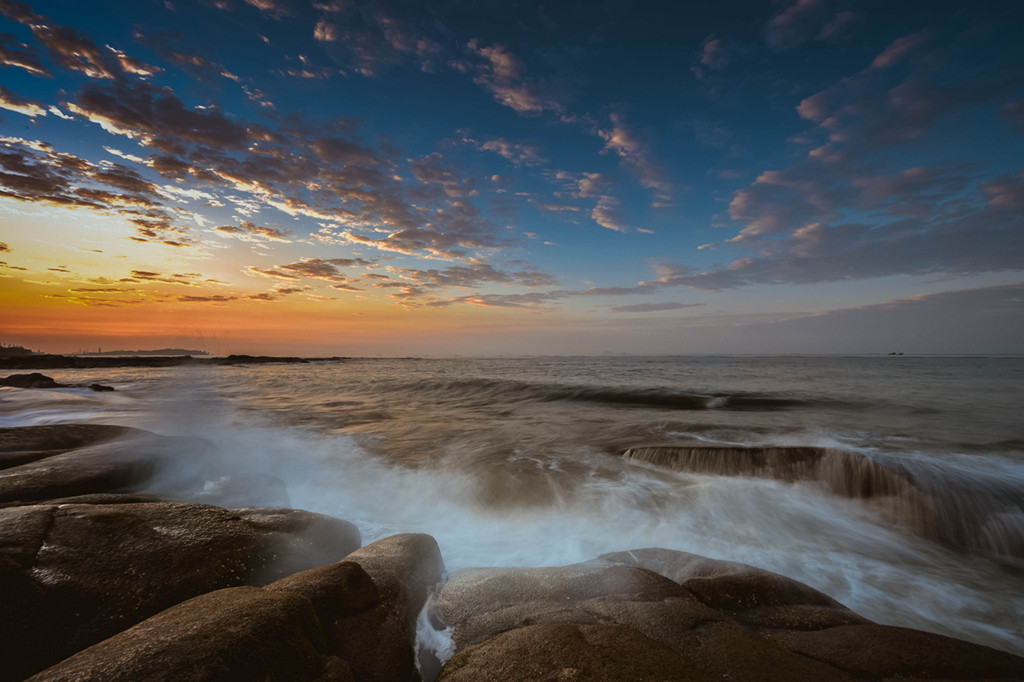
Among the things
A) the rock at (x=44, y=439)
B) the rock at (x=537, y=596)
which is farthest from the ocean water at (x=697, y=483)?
the rock at (x=44, y=439)

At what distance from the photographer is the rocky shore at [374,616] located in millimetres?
2049

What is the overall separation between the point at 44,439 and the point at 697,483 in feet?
40.5

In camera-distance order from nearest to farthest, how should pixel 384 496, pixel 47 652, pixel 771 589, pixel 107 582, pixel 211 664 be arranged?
pixel 211 664, pixel 47 652, pixel 107 582, pixel 771 589, pixel 384 496

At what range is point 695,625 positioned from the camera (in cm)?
282

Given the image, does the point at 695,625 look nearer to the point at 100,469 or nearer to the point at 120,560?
the point at 120,560

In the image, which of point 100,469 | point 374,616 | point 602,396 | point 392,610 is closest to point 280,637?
point 374,616

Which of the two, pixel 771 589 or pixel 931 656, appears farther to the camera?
pixel 771 589

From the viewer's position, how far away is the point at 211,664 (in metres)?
1.80

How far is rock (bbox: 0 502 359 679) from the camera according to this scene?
257cm

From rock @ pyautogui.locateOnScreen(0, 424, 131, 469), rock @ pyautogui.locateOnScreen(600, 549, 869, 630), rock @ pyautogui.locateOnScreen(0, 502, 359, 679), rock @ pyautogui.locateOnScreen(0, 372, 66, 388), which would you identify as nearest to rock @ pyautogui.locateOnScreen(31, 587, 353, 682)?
rock @ pyautogui.locateOnScreen(0, 502, 359, 679)

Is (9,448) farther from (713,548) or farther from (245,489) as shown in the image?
(713,548)

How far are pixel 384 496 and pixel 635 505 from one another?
468 cm

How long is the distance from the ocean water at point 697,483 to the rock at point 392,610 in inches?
48.8

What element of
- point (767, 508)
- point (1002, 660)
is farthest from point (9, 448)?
point (767, 508)
